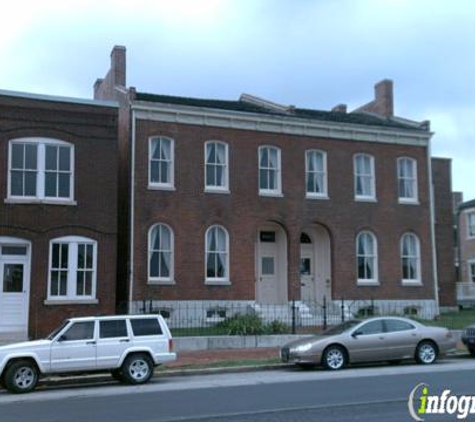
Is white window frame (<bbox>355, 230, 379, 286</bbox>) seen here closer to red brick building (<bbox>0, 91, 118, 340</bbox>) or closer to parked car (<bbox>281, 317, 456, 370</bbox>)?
parked car (<bbox>281, 317, 456, 370</bbox>)

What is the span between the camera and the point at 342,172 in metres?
29.7

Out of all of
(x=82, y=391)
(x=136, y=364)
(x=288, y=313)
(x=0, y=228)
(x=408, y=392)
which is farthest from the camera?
(x=288, y=313)

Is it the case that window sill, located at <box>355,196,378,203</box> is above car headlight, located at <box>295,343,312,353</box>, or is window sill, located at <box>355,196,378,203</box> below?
above

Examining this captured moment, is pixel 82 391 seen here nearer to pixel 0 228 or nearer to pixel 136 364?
pixel 136 364

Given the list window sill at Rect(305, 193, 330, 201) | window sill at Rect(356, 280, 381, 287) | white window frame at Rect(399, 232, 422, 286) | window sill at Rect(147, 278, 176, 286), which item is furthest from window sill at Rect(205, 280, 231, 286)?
white window frame at Rect(399, 232, 422, 286)

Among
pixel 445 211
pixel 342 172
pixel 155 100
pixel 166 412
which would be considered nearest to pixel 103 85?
pixel 155 100

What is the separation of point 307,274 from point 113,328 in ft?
49.4

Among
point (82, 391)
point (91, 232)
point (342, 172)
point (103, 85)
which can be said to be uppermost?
point (103, 85)

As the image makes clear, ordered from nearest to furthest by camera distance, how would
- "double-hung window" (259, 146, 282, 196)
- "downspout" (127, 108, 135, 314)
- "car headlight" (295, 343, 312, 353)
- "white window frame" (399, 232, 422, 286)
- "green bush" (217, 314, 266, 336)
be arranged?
"car headlight" (295, 343, 312, 353) → "green bush" (217, 314, 266, 336) → "downspout" (127, 108, 135, 314) → "double-hung window" (259, 146, 282, 196) → "white window frame" (399, 232, 422, 286)

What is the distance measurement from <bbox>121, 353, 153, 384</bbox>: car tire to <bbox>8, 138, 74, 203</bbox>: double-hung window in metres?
9.92

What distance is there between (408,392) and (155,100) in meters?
18.7

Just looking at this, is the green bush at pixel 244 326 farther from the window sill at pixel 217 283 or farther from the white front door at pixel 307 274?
the white front door at pixel 307 274

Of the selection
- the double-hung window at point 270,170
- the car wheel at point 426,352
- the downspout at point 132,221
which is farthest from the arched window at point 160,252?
the car wheel at point 426,352

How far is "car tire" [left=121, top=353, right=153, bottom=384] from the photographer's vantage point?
50.5 ft
